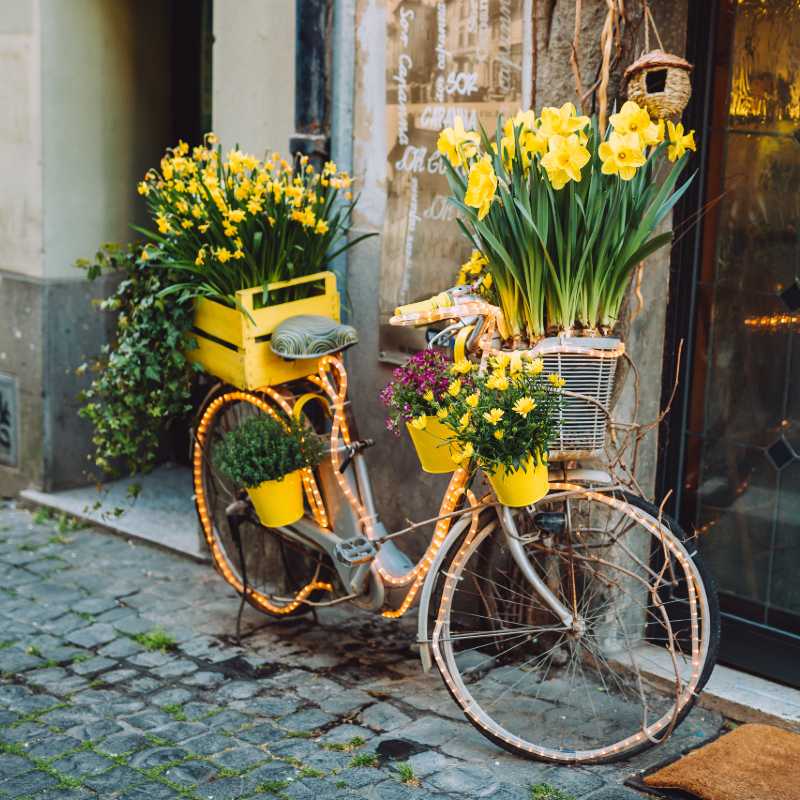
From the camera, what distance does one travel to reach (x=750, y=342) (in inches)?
191

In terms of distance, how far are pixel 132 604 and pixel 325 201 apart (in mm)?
1998

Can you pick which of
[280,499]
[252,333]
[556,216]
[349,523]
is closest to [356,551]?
[349,523]

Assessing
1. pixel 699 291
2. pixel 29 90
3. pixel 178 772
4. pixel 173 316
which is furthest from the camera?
pixel 29 90

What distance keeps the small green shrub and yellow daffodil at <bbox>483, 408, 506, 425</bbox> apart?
4.27 ft

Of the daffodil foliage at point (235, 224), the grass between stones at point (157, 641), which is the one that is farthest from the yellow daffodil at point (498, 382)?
the grass between stones at point (157, 641)

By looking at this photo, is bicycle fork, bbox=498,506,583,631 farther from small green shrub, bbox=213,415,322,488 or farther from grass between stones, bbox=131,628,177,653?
grass between stones, bbox=131,628,177,653

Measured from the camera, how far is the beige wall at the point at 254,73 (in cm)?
605

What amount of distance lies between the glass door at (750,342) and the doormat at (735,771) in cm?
43

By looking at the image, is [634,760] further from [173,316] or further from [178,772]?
[173,316]

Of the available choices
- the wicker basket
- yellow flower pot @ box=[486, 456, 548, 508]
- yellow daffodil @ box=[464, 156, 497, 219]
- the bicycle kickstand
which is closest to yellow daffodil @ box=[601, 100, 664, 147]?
yellow daffodil @ box=[464, 156, 497, 219]

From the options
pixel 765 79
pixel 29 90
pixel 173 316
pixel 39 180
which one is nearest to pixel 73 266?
pixel 39 180

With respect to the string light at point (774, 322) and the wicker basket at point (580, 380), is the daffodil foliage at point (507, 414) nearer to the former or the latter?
the wicker basket at point (580, 380)

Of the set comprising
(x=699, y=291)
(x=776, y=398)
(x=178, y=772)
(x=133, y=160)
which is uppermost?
(x=133, y=160)

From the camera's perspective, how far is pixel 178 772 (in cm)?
430
